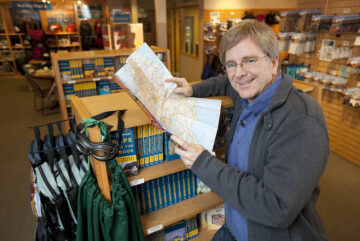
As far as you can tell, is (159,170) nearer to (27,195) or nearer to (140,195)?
(140,195)

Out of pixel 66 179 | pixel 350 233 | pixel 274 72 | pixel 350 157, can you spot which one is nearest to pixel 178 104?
pixel 274 72

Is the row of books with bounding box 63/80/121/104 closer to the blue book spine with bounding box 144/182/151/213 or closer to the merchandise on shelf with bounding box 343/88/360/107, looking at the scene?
the blue book spine with bounding box 144/182/151/213

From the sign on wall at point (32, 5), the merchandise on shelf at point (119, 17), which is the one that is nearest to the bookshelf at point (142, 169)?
the merchandise on shelf at point (119, 17)

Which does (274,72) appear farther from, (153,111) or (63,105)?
(63,105)

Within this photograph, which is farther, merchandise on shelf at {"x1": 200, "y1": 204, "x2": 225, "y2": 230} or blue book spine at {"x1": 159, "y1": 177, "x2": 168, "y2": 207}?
merchandise on shelf at {"x1": 200, "y1": 204, "x2": 225, "y2": 230}

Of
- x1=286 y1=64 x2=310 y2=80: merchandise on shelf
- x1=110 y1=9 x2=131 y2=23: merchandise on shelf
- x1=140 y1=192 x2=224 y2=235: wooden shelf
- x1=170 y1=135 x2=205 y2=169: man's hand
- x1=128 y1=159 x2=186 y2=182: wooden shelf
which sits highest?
x1=110 y1=9 x2=131 y2=23: merchandise on shelf

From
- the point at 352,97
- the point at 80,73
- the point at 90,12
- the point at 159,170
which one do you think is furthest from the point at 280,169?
the point at 90,12

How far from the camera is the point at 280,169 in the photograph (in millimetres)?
836

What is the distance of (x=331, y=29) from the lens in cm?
352

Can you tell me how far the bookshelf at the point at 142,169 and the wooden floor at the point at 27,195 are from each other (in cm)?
43

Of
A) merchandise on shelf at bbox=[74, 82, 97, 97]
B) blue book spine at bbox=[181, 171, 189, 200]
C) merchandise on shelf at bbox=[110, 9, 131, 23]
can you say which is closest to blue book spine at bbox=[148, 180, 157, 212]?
blue book spine at bbox=[181, 171, 189, 200]

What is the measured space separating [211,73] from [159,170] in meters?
4.96

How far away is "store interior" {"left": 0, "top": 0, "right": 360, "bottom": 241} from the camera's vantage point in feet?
9.32

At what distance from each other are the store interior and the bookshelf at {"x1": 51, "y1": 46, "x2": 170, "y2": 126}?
15 millimetres
